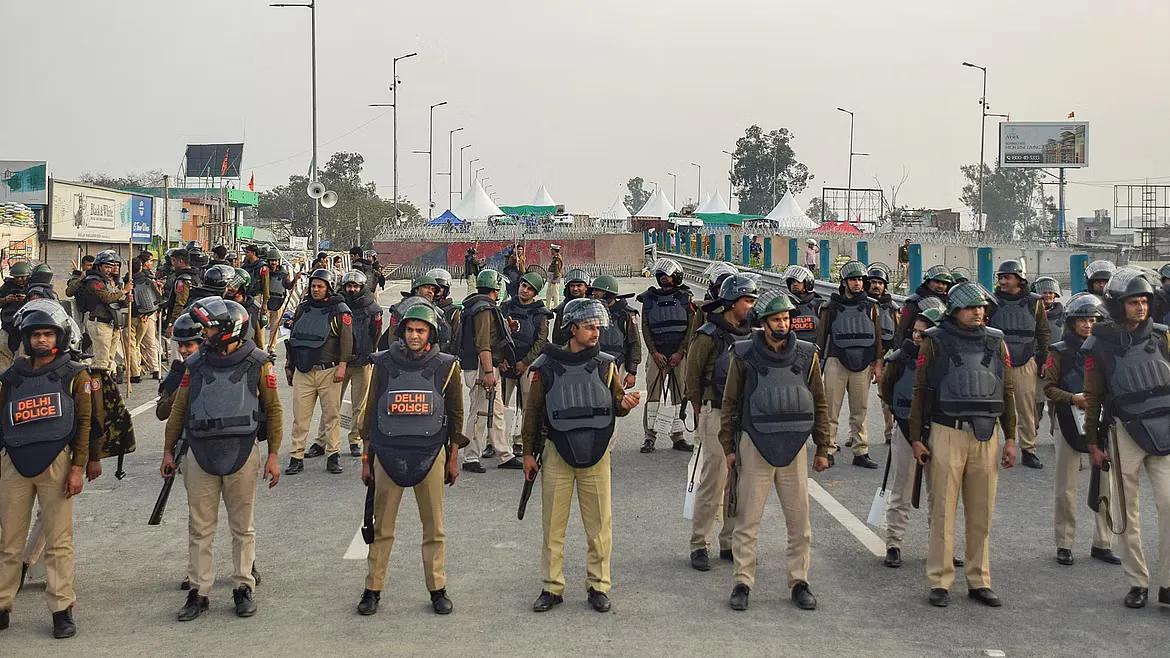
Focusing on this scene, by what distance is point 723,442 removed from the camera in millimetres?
7566

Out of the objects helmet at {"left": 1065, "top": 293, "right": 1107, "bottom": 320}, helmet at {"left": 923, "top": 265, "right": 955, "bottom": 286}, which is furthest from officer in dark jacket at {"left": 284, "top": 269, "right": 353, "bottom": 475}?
helmet at {"left": 1065, "top": 293, "right": 1107, "bottom": 320}

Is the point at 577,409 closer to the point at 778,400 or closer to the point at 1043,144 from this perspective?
the point at 778,400

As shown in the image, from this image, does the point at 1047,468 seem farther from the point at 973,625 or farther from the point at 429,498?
the point at 429,498

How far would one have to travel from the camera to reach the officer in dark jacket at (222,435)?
23.4ft

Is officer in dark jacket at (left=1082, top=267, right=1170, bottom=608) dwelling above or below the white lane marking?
above

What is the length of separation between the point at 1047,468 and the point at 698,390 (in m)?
4.73

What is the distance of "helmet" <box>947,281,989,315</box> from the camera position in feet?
24.4

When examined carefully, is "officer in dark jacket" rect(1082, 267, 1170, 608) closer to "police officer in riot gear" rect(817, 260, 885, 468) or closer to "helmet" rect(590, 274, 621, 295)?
"police officer in riot gear" rect(817, 260, 885, 468)

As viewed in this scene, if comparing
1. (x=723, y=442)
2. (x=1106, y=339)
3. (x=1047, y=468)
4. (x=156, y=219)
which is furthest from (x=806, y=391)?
(x=156, y=219)

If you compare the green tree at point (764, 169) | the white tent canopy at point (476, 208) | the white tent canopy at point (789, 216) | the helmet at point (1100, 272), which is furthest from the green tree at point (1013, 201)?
the helmet at point (1100, 272)

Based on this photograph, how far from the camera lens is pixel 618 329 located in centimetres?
1239

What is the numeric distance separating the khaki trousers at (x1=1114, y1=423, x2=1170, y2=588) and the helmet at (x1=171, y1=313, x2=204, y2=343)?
576cm

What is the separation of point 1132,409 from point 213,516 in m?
5.62

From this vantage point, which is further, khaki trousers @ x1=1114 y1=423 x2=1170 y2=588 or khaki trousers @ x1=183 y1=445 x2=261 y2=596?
khaki trousers @ x1=1114 y1=423 x2=1170 y2=588
